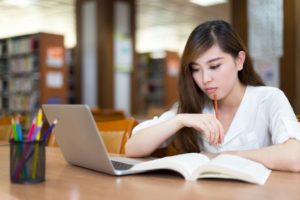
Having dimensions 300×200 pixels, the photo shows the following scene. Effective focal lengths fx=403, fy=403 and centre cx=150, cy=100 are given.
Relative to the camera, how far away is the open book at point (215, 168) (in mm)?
911

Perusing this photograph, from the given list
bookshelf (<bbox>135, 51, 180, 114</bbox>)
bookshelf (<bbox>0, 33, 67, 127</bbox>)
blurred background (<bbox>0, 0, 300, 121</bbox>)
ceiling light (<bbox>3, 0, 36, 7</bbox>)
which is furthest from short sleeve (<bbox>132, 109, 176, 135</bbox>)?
bookshelf (<bbox>135, 51, 180, 114</bbox>)

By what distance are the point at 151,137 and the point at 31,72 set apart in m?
5.57

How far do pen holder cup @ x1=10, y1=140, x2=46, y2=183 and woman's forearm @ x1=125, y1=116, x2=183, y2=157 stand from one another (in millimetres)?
453

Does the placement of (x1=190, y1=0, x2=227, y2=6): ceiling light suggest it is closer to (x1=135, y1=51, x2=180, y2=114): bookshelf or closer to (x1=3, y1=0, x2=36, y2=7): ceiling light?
(x1=135, y1=51, x2=180, y2=114): bookshelf

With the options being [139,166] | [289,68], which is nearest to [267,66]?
[289,68]

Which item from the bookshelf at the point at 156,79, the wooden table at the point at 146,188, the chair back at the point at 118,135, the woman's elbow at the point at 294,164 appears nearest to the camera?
the wooden table at the point at 146,188

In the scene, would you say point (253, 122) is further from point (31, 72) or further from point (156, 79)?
point (156, 79)

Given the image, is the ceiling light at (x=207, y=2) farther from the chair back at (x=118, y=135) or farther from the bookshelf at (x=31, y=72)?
the chair back at (x=118, y=135)

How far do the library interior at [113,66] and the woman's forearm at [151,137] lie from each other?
0.14m

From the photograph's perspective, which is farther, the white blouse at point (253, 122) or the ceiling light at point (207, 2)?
the ceiling light at point (207, 2)

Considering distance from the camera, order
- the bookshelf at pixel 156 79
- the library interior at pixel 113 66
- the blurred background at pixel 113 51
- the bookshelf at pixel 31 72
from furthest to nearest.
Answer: the bookshelf at pixel 156 79, the bookshelf at pixel 31 72, the blurred background at pixel 113 51, the library interior at pixel 113 66

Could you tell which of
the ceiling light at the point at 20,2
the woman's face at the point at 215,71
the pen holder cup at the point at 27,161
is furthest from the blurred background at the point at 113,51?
the pen holder cup at the point at 27,161

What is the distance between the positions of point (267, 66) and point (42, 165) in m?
3.48

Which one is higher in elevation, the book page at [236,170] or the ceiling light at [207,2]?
the ceiling light at [207,2]
